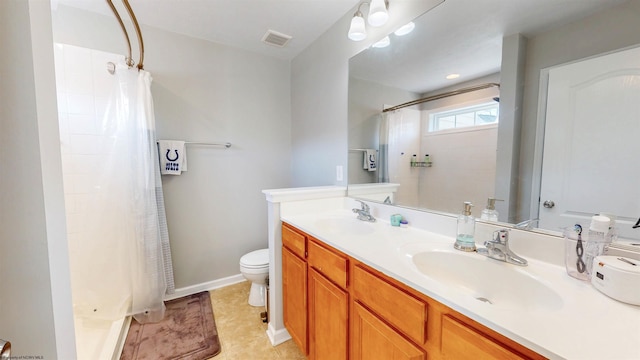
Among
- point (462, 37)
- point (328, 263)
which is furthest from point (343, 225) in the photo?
point (462, 37)

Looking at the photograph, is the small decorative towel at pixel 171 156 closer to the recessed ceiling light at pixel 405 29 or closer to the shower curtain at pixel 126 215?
the shower curtain at pixel 126 215

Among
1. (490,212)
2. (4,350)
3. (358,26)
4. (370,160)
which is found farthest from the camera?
(370,160)

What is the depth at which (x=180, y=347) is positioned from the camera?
1540 mm

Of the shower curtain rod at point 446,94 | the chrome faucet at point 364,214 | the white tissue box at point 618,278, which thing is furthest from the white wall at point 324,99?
the white tissue box at point 618,278

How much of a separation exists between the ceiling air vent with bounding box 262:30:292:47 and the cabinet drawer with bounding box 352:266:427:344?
208 centimetres

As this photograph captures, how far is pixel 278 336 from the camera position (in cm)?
161

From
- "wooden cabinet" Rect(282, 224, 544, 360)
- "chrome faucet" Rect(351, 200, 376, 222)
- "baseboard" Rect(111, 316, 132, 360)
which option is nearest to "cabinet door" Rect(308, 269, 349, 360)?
"wooden cabinet" Rect(282, 224, 544, 360)

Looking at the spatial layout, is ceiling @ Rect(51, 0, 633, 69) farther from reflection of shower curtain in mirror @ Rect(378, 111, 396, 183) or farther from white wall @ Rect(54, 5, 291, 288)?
reflection of shower curtain in mirror @ Rect(378, 111, 396, 183)

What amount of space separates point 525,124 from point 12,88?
61.8 inches

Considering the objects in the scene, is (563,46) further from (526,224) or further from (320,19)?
(320,19)

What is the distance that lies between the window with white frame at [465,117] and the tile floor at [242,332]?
1677 millimetres

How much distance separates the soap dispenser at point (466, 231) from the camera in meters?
0.97

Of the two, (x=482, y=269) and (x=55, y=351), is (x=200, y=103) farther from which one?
(x=482, y=269)

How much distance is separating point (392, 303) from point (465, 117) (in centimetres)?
96
